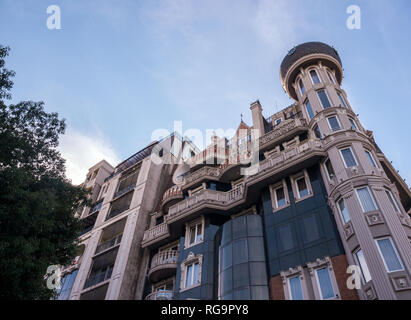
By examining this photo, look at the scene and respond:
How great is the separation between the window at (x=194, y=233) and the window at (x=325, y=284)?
10302 millimetres

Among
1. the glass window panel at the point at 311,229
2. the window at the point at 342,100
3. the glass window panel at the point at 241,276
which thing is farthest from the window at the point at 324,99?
the glass window panel at the point at 241,276

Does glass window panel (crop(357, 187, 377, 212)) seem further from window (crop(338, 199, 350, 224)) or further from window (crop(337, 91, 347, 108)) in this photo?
window (crop(337, 91, 347, 108))

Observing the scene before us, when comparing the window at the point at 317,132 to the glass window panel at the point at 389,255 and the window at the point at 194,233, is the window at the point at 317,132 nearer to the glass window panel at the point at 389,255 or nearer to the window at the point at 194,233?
the glass window panel at the point at 389,255

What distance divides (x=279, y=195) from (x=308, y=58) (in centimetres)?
1490

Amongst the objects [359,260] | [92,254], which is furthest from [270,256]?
[92,254]

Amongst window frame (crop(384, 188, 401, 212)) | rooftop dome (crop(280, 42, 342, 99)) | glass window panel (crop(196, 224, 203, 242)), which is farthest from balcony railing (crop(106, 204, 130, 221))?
window frame (crop(384, 188, 401, 212))

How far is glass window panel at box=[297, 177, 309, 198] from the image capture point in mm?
23062

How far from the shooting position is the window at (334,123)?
24.7m

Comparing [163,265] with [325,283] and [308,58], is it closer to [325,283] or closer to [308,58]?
[325,283]

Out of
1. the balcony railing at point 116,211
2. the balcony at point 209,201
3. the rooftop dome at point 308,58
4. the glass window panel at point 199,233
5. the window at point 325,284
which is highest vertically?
the rooftop dome at point 308,58

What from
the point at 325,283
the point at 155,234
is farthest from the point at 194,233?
the point at 325,283

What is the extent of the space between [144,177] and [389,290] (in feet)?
91.2

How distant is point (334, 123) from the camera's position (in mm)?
25312

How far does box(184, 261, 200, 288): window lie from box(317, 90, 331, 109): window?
16185 mm
